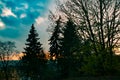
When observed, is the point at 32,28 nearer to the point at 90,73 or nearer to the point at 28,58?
the point at 28,58

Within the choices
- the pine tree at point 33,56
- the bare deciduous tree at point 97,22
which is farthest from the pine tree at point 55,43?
the bare deciduous tree at point 97,22

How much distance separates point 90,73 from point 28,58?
104ft

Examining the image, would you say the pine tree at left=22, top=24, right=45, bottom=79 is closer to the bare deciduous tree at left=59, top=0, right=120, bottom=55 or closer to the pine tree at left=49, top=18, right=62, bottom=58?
the pine tree at left=49, top=18, right=62, bottom=58

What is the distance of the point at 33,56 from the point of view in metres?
68.7

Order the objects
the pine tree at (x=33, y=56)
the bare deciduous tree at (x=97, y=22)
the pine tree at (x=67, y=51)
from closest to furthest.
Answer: the bare deciduous tree at (x=97, y=22)
the pine tree at (x=67, y=51)
the pine tree at (x=33, y=56)

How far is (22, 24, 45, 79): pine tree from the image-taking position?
2662 inches

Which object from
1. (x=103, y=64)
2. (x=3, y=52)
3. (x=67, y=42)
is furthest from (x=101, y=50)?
(x=3, y=52)

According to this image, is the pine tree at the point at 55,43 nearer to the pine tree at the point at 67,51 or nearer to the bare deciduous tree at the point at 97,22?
the pine tree at the point at 67,51

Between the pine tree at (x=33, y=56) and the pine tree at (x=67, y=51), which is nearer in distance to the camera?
the pine tree at (x=67, y=51)

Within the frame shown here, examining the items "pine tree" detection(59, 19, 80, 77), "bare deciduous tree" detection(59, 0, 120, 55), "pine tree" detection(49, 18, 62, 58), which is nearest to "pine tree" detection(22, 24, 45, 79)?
"pine tree" detection(49, 18, 62, 58)

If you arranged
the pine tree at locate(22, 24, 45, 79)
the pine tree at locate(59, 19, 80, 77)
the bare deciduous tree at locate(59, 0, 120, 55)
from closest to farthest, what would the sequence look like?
the bare deciduous tree at locate(59, 0, 120, 55) → the pine tree at locate(59, 19, 80, 77) → the pine tree at locate(22, 24, 45, 79)

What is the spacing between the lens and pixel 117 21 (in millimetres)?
39188

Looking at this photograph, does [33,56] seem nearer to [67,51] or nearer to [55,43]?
[55,43]

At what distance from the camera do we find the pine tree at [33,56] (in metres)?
67.6
